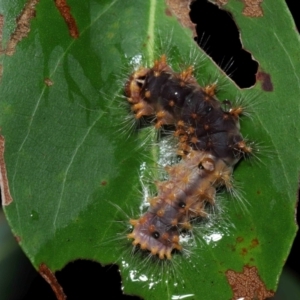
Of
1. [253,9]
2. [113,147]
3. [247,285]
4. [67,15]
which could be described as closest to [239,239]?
[247,285]

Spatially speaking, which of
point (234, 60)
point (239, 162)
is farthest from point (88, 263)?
point (234, 60)

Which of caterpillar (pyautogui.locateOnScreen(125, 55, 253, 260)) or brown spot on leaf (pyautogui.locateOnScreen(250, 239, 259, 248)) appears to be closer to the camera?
brown spot on leaf (pyautogui.locateOnScreen(250, 239, 259, 248))

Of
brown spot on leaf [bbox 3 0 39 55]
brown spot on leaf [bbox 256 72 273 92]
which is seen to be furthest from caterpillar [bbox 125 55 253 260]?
brown spot on leaf [bbox 3 0 39 55]

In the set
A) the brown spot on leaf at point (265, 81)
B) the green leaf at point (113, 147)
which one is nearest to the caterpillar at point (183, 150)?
the green leaf at point (113, 147)

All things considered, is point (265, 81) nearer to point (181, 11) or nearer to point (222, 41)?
point (222, 41)

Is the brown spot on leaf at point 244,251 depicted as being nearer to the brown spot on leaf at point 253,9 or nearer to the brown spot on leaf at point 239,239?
the brown spot on leaf at point 239,239

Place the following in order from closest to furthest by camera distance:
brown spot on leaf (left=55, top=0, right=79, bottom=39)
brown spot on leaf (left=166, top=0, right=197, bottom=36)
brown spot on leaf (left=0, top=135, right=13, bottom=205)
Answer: brown spot on leaf (left=0, top=135, right=13, bottom=205) < brown spot on leaf (left=55, top=0, right=79, bottom=39) < brown spot on leaf (left=166, top=0, right=197, bottom=36)

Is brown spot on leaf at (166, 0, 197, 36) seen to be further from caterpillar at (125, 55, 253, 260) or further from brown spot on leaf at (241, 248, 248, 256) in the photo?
brown spot on leaf at (241, 248, 248, 256)
